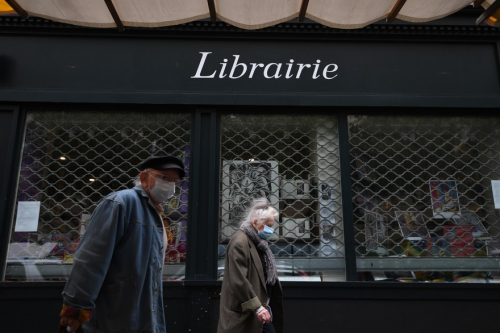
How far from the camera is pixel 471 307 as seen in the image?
492 cm

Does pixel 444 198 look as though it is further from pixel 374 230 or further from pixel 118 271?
pixel 118 271

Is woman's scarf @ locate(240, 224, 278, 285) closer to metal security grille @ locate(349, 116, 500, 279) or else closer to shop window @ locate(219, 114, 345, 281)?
shop window @ locate(219, 114, 345, 281)

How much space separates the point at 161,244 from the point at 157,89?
3.17m

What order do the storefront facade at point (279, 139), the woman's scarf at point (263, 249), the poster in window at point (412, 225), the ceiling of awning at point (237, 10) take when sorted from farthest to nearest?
the poster in window at point (412, 225), the storefront facade at point (279, 139), the woman's scarf at point (263, 249), the ceiling of awning at point (237, 10)

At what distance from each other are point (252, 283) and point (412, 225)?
2.66 m

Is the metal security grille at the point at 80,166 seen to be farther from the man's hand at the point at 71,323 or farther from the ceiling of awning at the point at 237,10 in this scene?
the man's hand at the point at 71,323

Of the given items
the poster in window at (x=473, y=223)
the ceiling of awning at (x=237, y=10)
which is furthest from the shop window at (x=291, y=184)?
the ceiling of awning at (x=237, y=10)

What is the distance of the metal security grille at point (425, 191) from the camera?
523 cm

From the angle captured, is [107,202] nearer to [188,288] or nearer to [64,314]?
[64,314]

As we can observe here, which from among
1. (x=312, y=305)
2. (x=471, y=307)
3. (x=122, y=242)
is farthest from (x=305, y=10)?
(x=471, y=307)

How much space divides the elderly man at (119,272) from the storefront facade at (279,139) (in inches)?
96.7

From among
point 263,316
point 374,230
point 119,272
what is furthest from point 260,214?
point 374,230

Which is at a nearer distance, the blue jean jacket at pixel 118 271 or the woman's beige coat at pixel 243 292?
the blue jean jacket at pixel 118 271

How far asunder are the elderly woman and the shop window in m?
1.25
